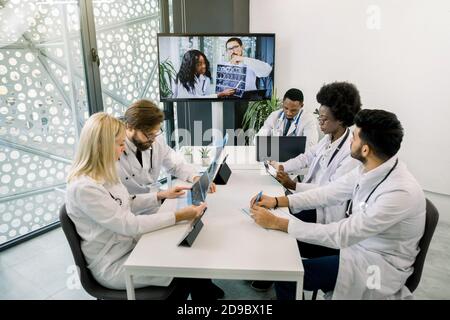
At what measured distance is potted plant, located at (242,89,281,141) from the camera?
4059 mm

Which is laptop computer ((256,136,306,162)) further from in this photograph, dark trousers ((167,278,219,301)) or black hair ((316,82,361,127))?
dark trousers ((167,278,219,301))

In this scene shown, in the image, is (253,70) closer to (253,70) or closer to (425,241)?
(253,70)

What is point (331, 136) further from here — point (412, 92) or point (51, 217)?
point (51, 217)

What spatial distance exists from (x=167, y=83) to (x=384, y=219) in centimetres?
294

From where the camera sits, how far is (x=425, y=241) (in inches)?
52.4

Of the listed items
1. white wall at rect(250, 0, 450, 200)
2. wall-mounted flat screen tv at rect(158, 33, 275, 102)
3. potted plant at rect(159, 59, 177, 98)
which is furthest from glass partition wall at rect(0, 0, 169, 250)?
white wall at rect(250, 0, 450, 200)

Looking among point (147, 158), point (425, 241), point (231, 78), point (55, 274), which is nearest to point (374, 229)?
point (425, 241)

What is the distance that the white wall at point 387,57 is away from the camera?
116 inches

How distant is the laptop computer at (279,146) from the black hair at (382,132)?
1116 millimetres

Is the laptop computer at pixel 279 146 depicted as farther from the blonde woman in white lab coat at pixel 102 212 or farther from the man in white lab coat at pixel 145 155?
the blonde woman in white lab coat at pixel 102 212

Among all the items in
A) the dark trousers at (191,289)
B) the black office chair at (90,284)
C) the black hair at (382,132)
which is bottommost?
the dark trousers at (191,289)

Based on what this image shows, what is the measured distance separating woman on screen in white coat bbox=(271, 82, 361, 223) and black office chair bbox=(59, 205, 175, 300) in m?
1.06

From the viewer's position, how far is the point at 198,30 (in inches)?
158

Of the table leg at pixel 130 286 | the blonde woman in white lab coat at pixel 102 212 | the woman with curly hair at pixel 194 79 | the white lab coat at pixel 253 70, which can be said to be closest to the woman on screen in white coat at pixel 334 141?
the blonde woman in white lab coat at pixel 102 212
